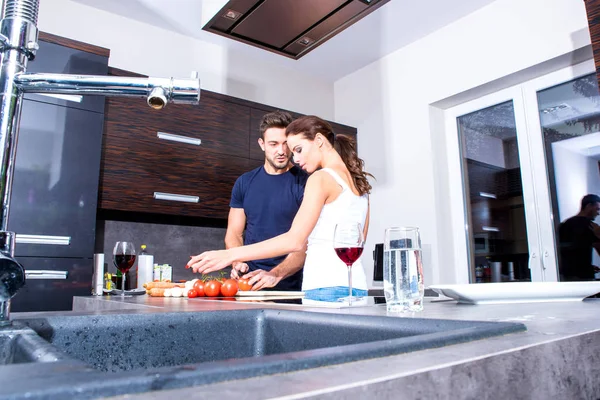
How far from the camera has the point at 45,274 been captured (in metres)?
2.34

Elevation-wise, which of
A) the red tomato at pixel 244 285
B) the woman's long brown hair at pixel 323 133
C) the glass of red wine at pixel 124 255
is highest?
the woman's long brown hair at pixel 323 133

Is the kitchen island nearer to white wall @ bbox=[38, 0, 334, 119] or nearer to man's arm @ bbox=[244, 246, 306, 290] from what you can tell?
man's arm @ bbox=[244, 246, 306, 290]

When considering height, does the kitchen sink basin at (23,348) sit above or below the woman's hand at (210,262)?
below

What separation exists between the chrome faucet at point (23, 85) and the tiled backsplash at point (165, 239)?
8.28 feet

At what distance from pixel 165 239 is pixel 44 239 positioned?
1.00m

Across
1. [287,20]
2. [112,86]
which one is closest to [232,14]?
[287,20]

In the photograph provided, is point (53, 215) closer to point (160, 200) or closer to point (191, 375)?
point (160, 200)

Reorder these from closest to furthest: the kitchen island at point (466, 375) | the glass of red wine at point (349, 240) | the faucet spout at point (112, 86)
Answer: the kitchen island at point (466, 375) < the faucet spout at point (112, 86) < the glass of red wine at point (349, 240)

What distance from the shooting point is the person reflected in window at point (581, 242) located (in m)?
2.71

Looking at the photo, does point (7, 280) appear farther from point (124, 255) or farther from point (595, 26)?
point (595, 26)

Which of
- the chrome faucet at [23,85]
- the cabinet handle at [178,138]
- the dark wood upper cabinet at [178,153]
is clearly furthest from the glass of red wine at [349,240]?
the cabinet handle at [178,138]

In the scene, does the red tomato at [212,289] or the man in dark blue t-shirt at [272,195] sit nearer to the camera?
the red tomato at [212,289]

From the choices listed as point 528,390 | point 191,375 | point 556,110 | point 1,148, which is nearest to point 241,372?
point 191,375

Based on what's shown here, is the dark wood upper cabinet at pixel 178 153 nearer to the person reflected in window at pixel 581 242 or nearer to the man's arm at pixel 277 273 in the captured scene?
the man's arm at pixel 277 273
